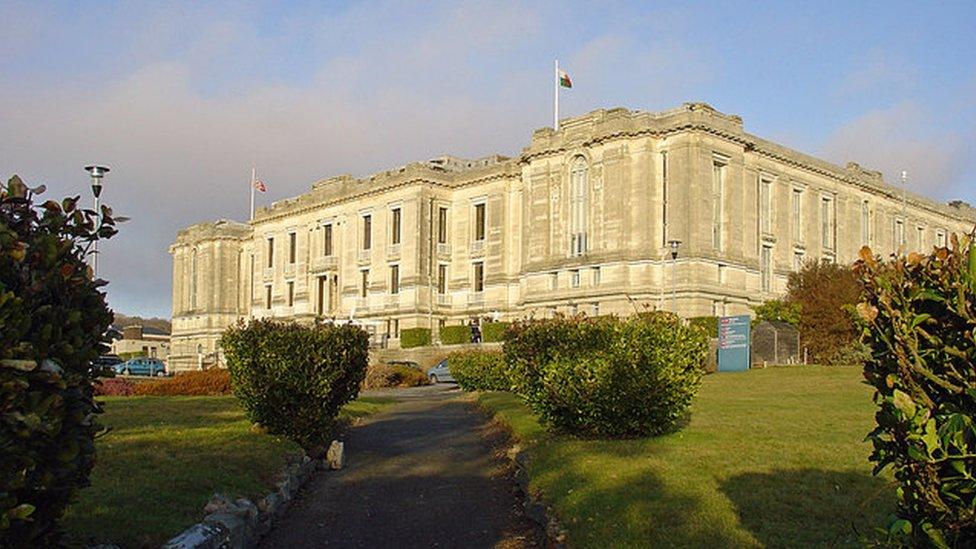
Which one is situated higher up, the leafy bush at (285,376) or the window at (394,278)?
the window at (394,278)

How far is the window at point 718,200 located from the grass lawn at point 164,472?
46.5 m

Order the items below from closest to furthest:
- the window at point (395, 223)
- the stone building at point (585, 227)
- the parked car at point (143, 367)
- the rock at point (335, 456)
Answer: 1. the rock at point (335, 456)
2. the stone building at point (585, 227)
3. the parked car at point (143, 367)
4. the window at point (395, 223)

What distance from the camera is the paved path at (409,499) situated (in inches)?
451

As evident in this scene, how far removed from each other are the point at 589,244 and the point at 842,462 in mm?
52131

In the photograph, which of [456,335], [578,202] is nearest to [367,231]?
[456,335]

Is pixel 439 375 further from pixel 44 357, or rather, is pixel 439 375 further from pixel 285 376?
pixel 44 357

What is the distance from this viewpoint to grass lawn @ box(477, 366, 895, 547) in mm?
9062

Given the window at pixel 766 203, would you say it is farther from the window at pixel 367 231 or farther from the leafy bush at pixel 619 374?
the leafy bush at pixel 619 374

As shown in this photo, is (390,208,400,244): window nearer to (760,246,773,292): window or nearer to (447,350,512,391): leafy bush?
(760,246,773,292): window

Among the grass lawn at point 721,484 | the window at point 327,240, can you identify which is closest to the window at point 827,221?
the window at point 327,240

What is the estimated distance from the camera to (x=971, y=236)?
183 inches

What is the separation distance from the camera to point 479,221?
7738 cm

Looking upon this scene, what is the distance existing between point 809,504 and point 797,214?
62.7 m

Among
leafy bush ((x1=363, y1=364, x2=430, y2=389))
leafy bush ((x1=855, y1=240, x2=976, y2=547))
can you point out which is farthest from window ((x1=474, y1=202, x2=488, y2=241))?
leafy bush ((x1=855, y1=240, x2=976, y2=547))
